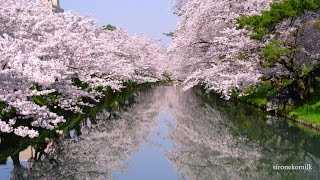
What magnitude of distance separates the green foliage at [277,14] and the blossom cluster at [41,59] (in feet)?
29.7

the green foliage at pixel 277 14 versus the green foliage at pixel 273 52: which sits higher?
the green foliage at pixel 277 14

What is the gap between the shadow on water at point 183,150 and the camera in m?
16.1

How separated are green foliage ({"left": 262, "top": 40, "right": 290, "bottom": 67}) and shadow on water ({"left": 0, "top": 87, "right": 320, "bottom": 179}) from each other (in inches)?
127

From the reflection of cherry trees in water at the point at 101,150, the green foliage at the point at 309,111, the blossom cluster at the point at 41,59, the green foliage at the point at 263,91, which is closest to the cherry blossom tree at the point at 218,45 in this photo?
the green foliage at the point at 263,91

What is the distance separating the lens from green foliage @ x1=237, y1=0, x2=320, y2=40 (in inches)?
971

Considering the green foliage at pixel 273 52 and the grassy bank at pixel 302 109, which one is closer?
the grassy bank at pixel 302 109

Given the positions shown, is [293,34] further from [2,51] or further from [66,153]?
[2,51]

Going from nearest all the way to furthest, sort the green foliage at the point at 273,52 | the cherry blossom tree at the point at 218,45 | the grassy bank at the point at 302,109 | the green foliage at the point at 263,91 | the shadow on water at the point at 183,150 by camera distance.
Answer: the shadow on water at the point at 183,150 → the grassy bank at the point at 302,109 → the green foliage at the point at 273,52 → the cherry blossom tree at the point at 218,45 → the green foliage at the point at 263,91

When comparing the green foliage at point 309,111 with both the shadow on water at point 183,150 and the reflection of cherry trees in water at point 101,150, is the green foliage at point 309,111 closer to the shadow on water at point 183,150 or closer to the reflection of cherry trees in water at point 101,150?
the shadow on water at point 183,150

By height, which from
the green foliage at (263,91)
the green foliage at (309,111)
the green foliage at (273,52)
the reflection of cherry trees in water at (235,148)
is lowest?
the reflection of cherry trees in water at (235,148)

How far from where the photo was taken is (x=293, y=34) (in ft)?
90.6

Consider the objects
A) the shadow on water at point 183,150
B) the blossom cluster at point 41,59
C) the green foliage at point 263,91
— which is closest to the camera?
the blossom cluster at point 41,59

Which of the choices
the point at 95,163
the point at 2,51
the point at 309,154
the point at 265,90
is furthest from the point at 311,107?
the point at 2,51

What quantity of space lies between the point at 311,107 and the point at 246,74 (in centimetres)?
422
